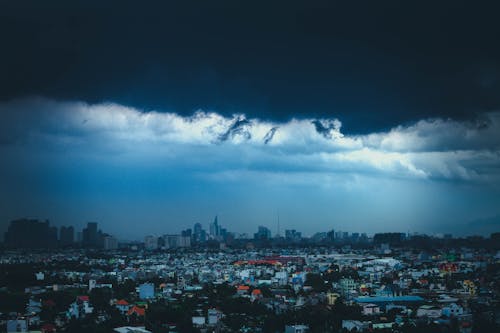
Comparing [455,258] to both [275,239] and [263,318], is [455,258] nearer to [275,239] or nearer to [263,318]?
[263,318]

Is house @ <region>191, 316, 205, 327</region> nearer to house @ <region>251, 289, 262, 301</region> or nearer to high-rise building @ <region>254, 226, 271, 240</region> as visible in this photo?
house @ <region>251, 289, 262, 301</region>

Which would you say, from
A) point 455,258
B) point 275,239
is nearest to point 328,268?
point 455,258

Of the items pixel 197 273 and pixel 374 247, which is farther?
pixel 374 247

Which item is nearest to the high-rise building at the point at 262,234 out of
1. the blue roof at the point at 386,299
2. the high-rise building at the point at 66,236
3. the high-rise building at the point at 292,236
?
the high-rise building at the point at 292,236

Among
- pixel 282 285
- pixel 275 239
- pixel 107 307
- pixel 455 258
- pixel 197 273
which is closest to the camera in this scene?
pixel 107 307

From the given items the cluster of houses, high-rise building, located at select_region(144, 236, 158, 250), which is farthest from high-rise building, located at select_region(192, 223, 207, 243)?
the cluster of houses

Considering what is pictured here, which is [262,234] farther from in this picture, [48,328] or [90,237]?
[48,328]
